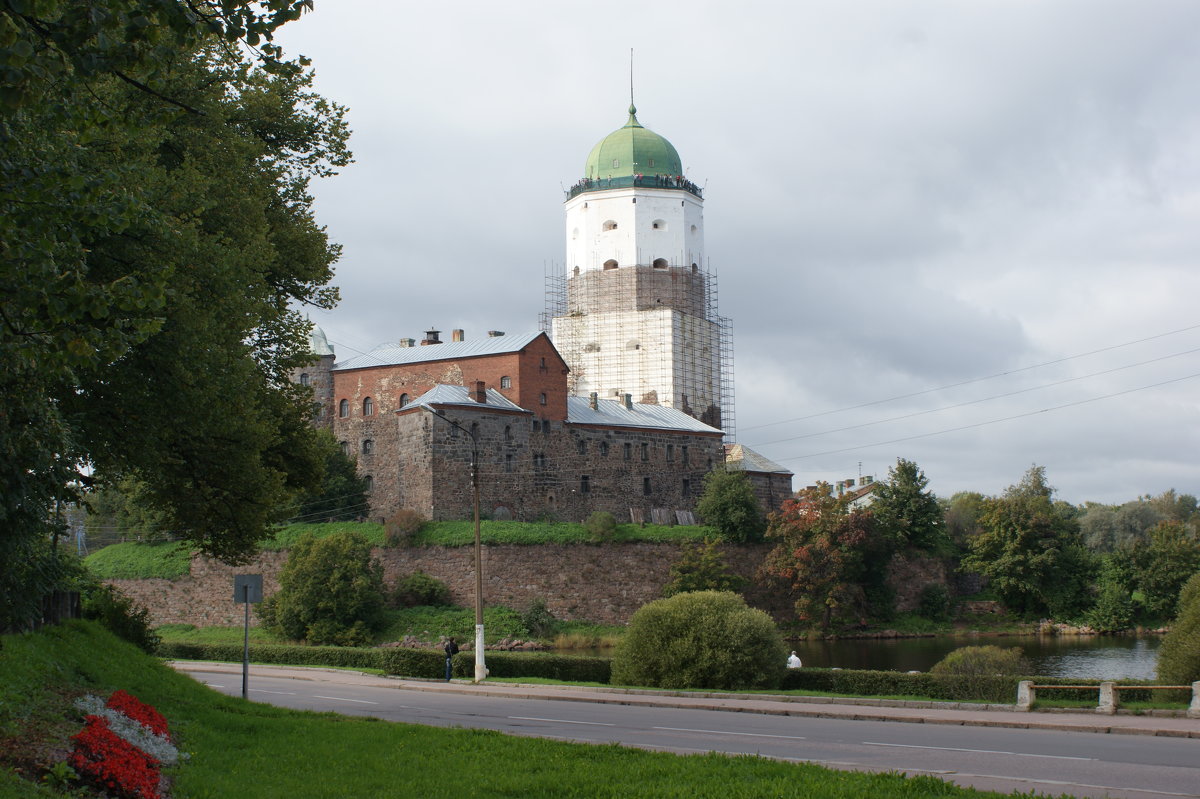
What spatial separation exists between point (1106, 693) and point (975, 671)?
440 cm

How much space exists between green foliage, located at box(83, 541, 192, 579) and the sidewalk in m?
30.1

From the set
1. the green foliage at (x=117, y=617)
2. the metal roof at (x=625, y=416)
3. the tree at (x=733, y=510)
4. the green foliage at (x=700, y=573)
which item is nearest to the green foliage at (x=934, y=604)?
the tree at (x=733, y=510)

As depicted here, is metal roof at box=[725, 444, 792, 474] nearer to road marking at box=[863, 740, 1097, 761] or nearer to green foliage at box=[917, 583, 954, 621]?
green foliage at box=[917, 583, 954, 621]

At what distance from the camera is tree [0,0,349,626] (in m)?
7.67

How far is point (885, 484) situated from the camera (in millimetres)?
64188

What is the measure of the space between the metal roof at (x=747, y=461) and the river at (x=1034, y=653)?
16250mm

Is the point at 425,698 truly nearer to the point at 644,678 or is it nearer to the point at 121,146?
the point at 644,678

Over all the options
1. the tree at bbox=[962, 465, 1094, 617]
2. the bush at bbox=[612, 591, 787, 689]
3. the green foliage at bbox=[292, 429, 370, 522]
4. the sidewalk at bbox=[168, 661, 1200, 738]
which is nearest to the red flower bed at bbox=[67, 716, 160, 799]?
the sidewalk at bbox=[168, 661, 1200, 738]

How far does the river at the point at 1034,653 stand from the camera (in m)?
38.2

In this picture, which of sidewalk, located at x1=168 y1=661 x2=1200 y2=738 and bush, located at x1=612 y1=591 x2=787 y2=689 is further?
bush, located at x1=612 y1=591 x2=787 y2=689

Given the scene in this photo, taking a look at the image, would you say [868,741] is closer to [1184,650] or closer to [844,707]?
[844,707]

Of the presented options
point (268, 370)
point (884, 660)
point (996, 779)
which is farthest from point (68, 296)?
point (884, 660)

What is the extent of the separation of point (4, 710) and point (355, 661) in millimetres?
25216

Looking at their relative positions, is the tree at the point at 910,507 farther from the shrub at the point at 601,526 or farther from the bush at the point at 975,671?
the bush at the point at 975,671
